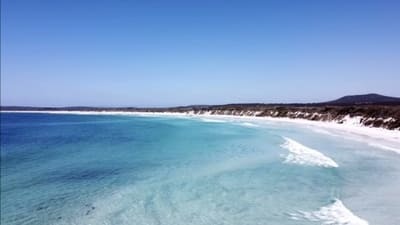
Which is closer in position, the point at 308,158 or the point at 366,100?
the point at 308,158

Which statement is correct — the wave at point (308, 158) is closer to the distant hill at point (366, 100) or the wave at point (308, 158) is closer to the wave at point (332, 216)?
the wave at point (332, 216)

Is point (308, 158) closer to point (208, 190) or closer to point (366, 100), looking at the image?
point (208, 190)

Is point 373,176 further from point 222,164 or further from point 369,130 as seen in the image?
point 369,130

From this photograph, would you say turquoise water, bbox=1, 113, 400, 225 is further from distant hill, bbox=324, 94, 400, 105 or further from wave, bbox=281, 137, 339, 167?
distant hill, bbox=324, 94, 400, 105

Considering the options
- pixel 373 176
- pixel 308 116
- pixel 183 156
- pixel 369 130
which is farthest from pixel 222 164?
pixel 308 116

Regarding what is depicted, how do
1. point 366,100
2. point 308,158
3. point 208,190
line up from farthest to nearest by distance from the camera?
1. point 366,100
2. point 308,158
3. point 208,190

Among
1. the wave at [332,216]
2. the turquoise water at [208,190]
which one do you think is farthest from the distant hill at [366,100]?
the wave at [332,216]

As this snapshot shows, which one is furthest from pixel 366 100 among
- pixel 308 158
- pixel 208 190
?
pixel 208 190

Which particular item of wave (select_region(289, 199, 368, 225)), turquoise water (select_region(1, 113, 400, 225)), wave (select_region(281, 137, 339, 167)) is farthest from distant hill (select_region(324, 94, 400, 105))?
wave (select_region(289, 199, 368, 225))

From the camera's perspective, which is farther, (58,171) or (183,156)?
(183,156)
